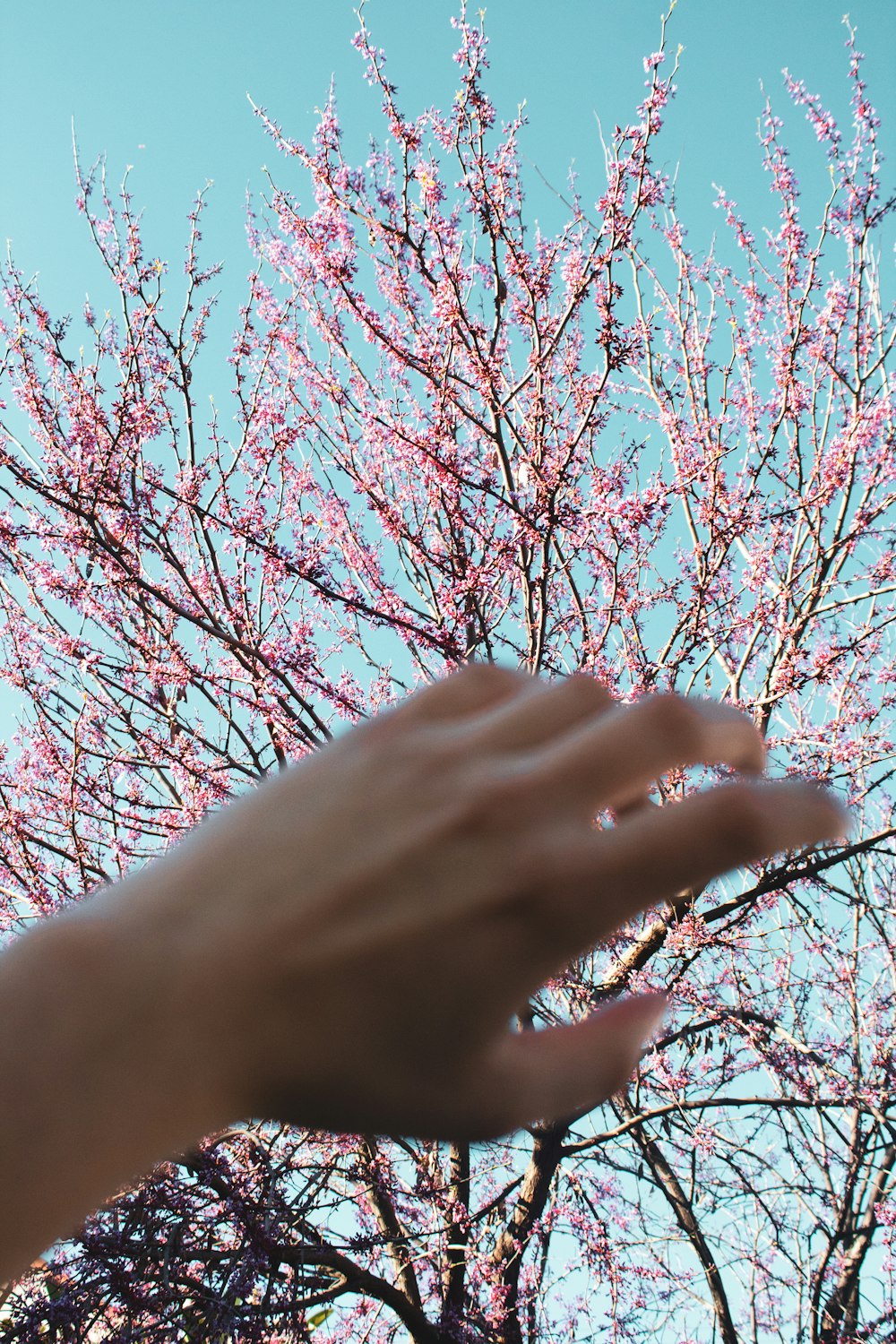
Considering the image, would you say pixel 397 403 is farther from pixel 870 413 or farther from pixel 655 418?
pixel 870 413

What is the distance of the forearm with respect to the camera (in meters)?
0.61

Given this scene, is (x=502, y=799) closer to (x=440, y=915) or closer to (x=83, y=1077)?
(x=440, y=915)

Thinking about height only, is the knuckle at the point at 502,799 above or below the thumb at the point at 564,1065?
above

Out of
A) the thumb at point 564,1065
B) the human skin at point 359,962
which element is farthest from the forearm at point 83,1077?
the thumb at point 564,1065

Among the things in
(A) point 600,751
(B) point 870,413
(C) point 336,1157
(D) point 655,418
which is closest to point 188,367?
(D) point 655,418

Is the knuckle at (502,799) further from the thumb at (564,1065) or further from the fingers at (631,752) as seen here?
the thumb at (564,1065)

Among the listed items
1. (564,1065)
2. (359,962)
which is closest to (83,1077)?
(359,962)

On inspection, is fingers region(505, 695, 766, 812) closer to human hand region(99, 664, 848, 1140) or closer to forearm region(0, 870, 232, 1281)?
human hand region(99, 664, 848, 1140)

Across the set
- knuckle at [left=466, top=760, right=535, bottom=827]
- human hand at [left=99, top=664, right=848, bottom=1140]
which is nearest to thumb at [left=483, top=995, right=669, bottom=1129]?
human hand at [left=99, top=664, right=848, bottom=1140]

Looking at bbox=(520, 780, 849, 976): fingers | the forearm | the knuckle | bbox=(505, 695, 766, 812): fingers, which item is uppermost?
Result: bbox=(505, 695, 766, 812): fingers

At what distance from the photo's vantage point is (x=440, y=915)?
68cm

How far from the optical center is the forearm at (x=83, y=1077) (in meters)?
0.61

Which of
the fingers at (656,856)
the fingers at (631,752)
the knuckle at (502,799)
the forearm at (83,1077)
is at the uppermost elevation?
the fingers at (631,752)

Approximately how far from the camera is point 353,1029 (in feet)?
2.16
